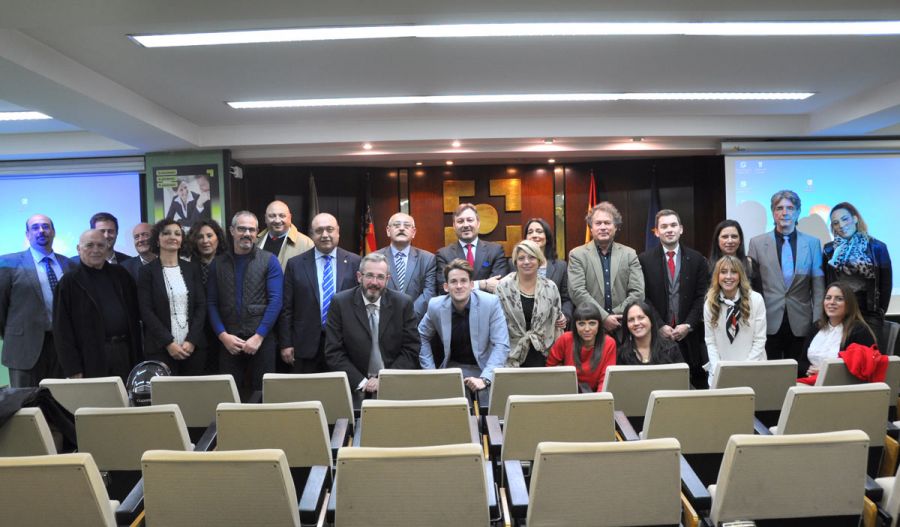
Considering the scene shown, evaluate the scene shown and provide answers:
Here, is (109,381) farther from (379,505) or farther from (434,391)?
(379,505)

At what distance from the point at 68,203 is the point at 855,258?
871cm

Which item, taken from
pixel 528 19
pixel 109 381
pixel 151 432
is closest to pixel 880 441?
pixel 528 19

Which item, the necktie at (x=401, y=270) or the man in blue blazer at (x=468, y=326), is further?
the necktie at (x=401, y=270)

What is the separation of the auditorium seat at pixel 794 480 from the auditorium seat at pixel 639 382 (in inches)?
47.5

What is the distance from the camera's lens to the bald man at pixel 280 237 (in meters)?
5.54

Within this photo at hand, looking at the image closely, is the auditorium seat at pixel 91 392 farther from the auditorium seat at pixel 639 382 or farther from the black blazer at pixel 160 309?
the auditorium seat at pixel 639 382

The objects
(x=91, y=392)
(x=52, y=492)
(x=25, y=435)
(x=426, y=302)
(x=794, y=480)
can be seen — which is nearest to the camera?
(x=52, y=492)

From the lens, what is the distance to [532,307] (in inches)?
183

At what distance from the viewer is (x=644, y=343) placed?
14.1 ft

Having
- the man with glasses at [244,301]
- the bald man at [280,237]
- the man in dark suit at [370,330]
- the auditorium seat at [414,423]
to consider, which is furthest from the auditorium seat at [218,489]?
the bald man at [280,237]

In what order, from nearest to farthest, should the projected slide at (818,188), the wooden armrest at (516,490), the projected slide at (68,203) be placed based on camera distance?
the wooden armrest at (516,490)
the projected slide at (818,188)
the projected slide at (68,203)

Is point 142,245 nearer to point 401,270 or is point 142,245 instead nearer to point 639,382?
point 401,270

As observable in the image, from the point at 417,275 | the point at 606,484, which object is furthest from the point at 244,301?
the point at 606,484

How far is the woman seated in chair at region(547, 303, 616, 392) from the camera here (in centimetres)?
420
